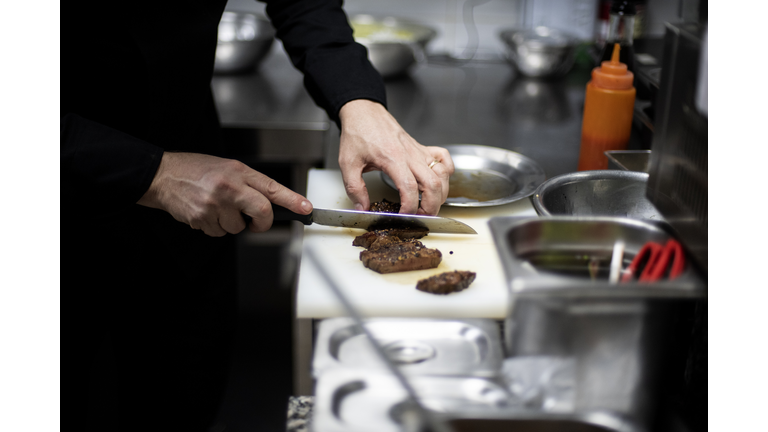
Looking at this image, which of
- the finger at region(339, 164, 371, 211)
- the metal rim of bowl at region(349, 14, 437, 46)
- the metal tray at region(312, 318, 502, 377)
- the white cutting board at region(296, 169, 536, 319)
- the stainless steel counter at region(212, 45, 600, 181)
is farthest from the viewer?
the metal rim of bowl at region(349, 14, 437, 46)

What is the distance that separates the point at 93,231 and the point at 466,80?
124 centimetres

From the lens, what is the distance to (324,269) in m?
0.93

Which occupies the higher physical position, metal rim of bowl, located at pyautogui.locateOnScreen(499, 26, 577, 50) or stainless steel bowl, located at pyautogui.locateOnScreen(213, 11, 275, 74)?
metal rim of bowl, located at pyautogui.locateOnScreen(499, 26, 577, 50)

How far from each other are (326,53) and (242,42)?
2.16ft

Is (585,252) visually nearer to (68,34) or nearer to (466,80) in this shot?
(68,34)

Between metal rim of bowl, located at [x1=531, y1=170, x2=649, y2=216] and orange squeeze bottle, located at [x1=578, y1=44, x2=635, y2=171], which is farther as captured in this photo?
orange squeeze bottle, located at [x1=578, y1=44, x2=635, y2=171]

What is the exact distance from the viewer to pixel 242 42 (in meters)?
1.79

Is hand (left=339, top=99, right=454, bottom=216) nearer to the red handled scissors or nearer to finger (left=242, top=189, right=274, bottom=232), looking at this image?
finger (left=242, top=189, right=274, bottom=232)

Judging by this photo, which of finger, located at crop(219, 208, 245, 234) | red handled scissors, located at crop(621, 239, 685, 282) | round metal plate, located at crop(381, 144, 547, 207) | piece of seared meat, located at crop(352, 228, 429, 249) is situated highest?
red handled scissors, located at crop(621, 239, 685, 282)

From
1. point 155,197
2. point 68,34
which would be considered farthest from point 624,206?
point 68,34

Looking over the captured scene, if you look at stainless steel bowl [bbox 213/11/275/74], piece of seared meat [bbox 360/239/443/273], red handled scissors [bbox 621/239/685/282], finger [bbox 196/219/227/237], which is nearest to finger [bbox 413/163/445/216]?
piece of seared meat [bbox 360/239/443/273]

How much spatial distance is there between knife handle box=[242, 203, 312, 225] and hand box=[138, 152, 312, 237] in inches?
1.1

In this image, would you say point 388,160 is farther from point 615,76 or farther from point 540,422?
point 540,422

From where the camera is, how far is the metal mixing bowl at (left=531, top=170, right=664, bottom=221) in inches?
37.7
